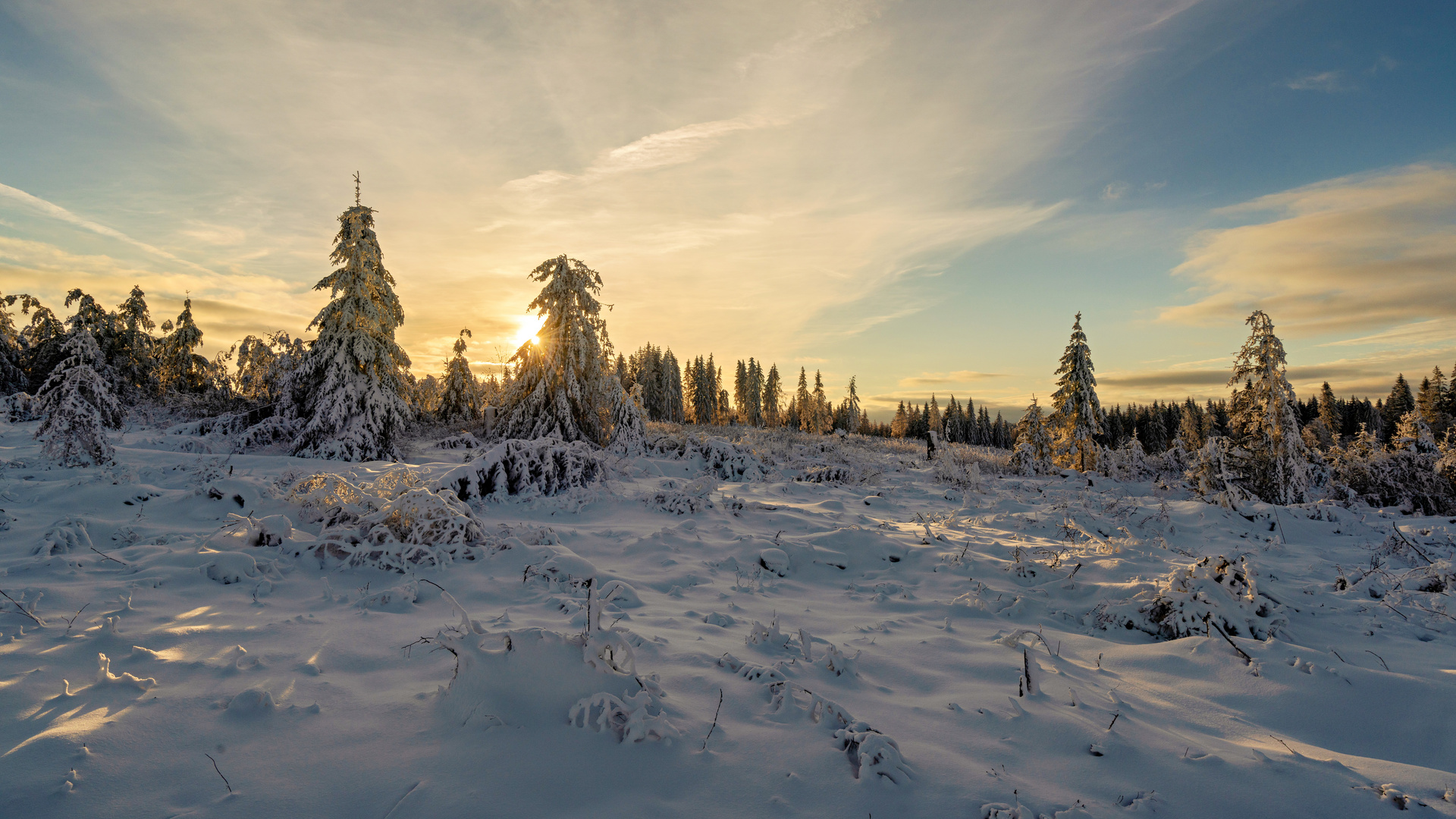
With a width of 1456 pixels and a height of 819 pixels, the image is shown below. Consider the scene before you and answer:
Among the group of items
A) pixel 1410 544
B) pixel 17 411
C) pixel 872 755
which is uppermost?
pixel 17 411

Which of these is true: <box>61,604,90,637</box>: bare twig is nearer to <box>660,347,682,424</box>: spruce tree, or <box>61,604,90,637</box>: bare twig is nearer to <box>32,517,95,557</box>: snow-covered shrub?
<box>32,517,95,557</box>: snow-covered shrub

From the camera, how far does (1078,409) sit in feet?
80.1

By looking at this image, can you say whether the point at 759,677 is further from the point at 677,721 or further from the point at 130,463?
the point at 130,463

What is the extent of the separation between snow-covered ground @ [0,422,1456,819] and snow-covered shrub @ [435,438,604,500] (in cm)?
207

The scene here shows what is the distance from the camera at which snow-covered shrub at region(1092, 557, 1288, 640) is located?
511 cm

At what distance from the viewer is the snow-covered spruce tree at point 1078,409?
24.2 m

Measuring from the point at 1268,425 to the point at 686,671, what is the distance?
20.2 metres

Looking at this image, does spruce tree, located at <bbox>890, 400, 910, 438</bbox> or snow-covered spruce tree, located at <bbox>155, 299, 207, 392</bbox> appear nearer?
snow-covered spruce tree, located at <bbox>155, 299, 207, 392</bbox>

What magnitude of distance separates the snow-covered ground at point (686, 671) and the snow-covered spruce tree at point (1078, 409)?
16.7m

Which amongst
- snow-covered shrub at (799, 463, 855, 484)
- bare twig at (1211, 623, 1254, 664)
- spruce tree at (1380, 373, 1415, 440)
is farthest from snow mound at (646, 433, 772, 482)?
spruce tree at (1380, 373, 1415, 440)

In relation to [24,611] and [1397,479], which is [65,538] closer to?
[24,611]

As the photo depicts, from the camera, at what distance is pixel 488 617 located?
191 inches

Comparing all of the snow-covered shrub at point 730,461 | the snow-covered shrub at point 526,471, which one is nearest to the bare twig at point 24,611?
the snow-covered shrub at point 526,471

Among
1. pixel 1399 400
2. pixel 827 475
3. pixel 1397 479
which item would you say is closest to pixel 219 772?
pixel 827 475
